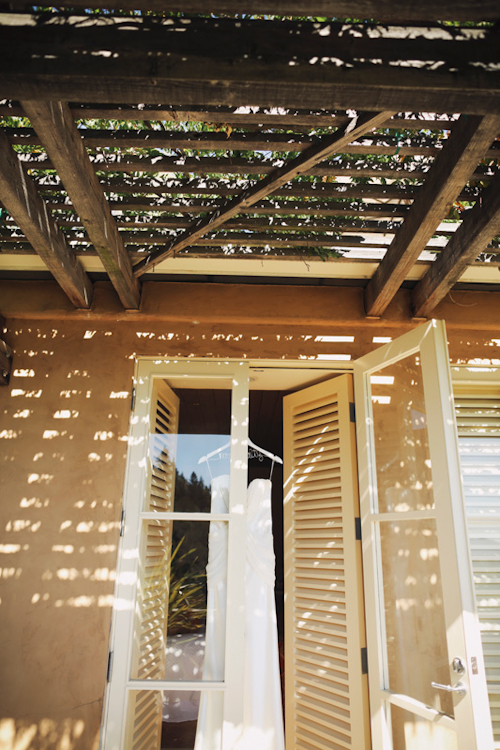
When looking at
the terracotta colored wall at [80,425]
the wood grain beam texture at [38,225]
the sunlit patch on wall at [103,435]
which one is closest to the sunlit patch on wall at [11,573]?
the terracotta colored wall at [80,425]

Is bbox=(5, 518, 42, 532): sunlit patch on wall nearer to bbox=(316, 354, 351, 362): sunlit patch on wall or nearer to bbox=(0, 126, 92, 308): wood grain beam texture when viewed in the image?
bbox=(0, 126, 92, 308): wood grain beam texture

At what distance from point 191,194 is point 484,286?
1926 millimetres

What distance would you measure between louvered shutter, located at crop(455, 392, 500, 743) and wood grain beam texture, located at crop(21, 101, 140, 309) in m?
2.12

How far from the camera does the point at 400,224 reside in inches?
98.7

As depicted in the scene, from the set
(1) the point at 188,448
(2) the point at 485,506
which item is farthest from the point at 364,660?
(1) the point at 188,448

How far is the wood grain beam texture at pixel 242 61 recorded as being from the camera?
1378 mm

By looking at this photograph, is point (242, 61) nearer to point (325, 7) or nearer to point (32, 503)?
point (325, 7)

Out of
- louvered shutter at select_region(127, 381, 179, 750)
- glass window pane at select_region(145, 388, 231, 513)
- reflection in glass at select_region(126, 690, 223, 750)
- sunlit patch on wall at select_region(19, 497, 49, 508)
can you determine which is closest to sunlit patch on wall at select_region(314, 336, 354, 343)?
glass window pane at select_region(145, 388, 231, 513)

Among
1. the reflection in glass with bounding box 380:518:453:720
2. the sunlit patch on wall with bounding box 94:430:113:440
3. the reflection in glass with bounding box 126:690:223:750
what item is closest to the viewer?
the reflection in glass with bounding box 380:518:453:720

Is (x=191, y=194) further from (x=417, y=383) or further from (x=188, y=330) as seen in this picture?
(x=417, y=383)

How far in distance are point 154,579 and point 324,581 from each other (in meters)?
0.94

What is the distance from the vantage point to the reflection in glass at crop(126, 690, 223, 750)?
2521 mm

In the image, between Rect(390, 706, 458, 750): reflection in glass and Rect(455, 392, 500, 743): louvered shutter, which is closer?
Rect(390, 706, 458, 750): reflection in glass

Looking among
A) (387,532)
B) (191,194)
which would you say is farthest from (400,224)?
(387,532)
